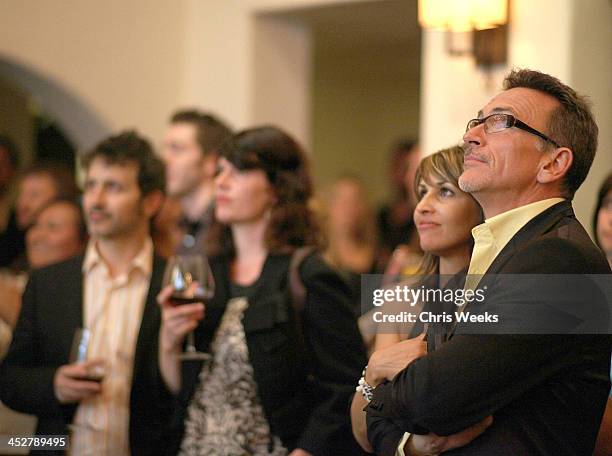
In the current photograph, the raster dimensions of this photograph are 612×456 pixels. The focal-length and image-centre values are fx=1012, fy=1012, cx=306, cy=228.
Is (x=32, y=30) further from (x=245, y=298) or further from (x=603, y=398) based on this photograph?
(x=603, y=398)

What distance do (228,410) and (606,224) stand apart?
1.01 metres

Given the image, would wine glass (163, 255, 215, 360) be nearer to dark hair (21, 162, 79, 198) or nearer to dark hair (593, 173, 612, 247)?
dark hair (593, 173, 612, 247)

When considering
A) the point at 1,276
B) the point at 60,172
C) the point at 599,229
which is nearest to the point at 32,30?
the point at 60,172

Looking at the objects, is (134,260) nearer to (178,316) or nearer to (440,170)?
(178,316)

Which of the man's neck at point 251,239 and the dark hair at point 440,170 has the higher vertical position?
the dark hair at point 440,170

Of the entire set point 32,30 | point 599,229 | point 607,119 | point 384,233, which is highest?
point 32,30

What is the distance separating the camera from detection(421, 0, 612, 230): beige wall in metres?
2.67

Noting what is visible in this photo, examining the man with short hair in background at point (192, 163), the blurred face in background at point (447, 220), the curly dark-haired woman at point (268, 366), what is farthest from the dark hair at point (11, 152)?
the blurred face in background at point (447, 220)

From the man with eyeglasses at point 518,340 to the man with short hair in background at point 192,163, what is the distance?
2175 mm

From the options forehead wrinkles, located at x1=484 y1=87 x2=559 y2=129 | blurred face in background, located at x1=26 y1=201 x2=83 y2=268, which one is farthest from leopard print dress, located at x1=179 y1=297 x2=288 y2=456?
blurred face in background, located at x1=26 y1=201 x2=83 y2=268

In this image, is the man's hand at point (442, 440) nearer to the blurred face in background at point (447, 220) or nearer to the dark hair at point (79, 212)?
the blurred face in background at point (447, 220)

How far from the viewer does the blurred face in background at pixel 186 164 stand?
389cm

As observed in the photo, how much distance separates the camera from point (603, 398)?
66.0 inches

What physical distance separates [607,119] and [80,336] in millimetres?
1312
